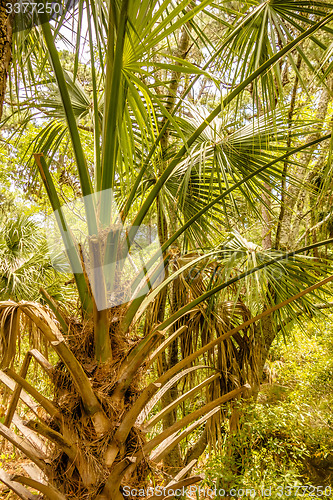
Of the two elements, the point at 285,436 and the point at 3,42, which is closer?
the point at 3,42

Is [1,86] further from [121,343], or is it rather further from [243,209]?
[243,209]

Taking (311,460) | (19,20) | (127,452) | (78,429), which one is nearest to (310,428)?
(311,460)

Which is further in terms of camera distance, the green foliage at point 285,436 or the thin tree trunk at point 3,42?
the green foliage at point 285,436

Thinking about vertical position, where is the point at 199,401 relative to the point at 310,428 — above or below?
below

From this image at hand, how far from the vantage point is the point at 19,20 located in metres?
1.53

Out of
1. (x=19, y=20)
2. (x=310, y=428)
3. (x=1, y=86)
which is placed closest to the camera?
(x=1, y=86)

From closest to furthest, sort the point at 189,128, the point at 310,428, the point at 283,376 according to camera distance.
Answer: the point at 189,128 → the point at 310,428 → the point at 283,376

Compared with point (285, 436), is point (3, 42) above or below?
above

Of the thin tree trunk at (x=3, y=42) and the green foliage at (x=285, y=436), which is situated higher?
the thin tree trunk at (x=3, y=42)

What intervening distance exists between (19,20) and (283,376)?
4631mm

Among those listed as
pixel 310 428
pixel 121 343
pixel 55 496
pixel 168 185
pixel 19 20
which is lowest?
pixel 310 428

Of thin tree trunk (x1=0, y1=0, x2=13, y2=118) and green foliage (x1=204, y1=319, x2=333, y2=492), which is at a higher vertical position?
thin tree trunk (x1=0, y1=0, x2=13, y2=118)

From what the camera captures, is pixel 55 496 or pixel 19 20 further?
pixel 19 20

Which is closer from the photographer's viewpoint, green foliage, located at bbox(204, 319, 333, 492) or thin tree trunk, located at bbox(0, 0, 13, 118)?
thin tree trunk, located at bbox(0, 0, 13, 118)
